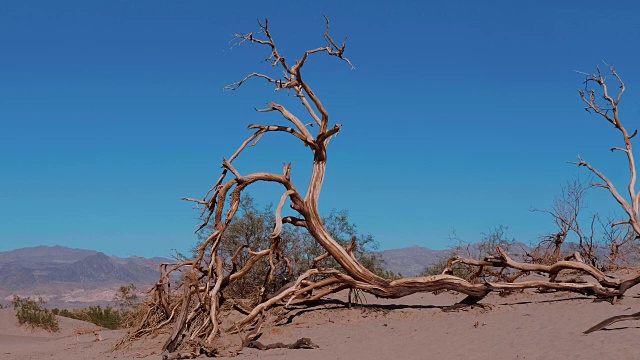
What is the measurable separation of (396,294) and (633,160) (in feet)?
20.6

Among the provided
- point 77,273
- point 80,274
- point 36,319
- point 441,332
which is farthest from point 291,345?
point 77,273

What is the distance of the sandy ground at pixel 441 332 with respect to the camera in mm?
9828

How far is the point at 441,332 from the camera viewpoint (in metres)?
11.5

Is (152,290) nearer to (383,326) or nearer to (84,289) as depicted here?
(383,326)

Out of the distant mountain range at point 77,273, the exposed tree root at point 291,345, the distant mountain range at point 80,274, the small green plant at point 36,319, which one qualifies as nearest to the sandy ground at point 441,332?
the exposed tree root at point 291,345

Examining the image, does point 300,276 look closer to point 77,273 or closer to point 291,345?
point 291,345

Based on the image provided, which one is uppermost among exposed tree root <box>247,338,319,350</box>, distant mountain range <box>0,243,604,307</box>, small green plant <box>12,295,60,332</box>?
distant mountain range <box>0,243,604,307</box>

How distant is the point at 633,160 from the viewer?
15.3 m

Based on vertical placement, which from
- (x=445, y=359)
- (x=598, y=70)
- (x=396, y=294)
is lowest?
(x=445, y=359)

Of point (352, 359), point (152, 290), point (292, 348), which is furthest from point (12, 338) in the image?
point (352, 359)

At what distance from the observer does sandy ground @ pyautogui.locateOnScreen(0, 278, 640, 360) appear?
983 centimetres

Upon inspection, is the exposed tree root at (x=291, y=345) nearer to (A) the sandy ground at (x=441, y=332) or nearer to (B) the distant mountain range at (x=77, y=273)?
(A) the sandy ground at (x=441, y=332)

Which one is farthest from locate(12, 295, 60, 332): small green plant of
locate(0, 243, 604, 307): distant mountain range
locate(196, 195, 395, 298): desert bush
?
locate(0, 243, 604, 307): distant mountain range

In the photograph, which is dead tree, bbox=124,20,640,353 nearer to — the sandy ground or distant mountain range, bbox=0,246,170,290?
the sandy ground
